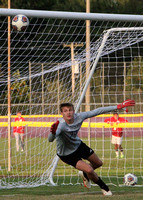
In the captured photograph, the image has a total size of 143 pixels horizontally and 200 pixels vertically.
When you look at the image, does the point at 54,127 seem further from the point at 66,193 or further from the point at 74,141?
the point at 66,193

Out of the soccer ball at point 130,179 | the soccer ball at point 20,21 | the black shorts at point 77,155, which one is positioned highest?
the soccer ball at point 20,21

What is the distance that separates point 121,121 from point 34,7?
80.1 ft

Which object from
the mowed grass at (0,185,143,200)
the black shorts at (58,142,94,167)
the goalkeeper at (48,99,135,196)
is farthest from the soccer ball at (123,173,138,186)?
the black shorts at (58,142,94,167)

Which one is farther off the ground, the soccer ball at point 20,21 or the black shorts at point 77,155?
the soccer ball at point 20,21

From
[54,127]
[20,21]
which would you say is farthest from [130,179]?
[20,21]

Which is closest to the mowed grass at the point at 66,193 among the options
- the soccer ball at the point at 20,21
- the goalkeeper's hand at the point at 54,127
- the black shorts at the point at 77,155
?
the black shorts at the point at 77,155

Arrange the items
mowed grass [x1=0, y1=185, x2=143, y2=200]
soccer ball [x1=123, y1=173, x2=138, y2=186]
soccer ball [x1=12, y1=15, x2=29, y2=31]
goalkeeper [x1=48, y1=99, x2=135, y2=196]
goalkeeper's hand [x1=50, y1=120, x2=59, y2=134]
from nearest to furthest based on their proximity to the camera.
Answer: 1. goalkeeper's hand [x1=50, y1=120, x2=59, y2=134]
2. goalkeeper [x1=48, y1=99, x2=135, y2=196]
3. mowed grass [x1=0, y1=185, x2=143, y2=200]
4. soccer ball [x1=12, y1=15, x2=29, y2=31]
5. soccer ball [x1=123, y1=173, x2=138, y2=186]

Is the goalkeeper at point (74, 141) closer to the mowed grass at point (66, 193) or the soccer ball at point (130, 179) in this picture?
the mowed grass at point (66, 193)

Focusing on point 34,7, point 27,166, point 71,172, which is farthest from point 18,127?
point 34,7

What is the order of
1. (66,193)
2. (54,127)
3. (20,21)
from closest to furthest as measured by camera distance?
Result: (54,127) → (20,21) → (66,193)

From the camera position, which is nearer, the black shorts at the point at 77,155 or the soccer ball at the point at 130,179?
the black shorts at the point at 77,155

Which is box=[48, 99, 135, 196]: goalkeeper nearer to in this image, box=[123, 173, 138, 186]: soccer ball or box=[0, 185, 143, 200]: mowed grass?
box=[0, 185, 143, 200]: mowed grass

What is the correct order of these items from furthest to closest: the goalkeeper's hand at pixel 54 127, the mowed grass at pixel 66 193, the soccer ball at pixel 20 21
A: 1. the soccer ball at pixel 20 21
2. the mowed grass at pixel 66 193
3. the goalkeeper's hand at pixel 54 127

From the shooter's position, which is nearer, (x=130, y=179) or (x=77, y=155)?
(x=77, y=155)
